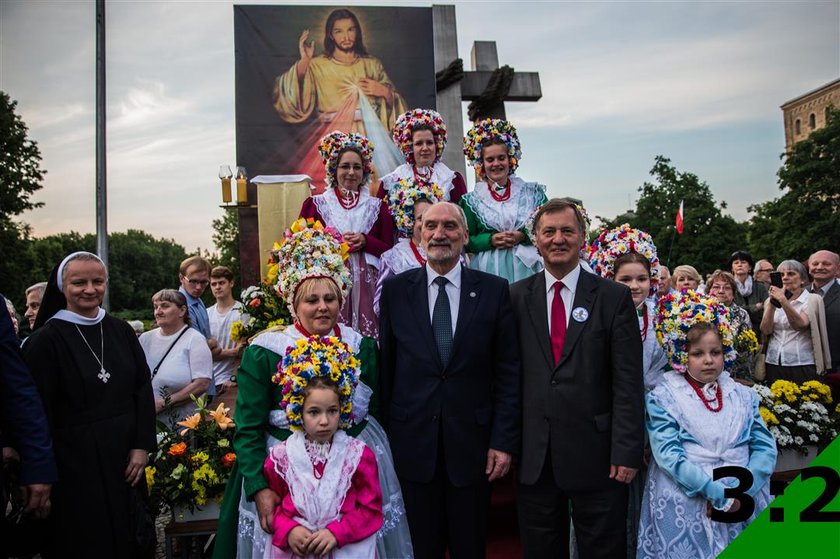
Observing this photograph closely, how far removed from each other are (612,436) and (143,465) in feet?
9.14

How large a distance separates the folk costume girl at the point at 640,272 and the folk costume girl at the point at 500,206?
0.86m

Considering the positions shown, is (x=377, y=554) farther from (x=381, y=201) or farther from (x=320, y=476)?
(x=381, y=201)

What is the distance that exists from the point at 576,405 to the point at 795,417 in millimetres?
2801

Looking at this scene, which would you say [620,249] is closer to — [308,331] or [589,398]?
[589,398]

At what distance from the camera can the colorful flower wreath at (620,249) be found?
13.9 ft

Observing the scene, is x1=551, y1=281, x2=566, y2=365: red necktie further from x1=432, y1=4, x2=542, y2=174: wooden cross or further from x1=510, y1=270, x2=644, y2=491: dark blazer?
x1=432, y1=4, x2=542, y2=174: wooden cross

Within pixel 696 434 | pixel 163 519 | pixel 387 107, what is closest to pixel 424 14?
pixel 387 107

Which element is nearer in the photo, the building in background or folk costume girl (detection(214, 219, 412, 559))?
folk costume girl (detection(214, 219, 412, 559))

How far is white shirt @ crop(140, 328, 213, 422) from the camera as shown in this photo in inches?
198

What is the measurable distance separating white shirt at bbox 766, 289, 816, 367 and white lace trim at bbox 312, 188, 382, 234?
4.67m

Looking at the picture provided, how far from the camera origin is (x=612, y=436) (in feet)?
10.5

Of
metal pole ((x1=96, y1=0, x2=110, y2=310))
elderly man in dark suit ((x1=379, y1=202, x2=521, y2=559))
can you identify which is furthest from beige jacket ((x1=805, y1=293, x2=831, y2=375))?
metal pole ((x1=96, y1=0, x2=110, y2=310))

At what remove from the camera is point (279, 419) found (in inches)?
131

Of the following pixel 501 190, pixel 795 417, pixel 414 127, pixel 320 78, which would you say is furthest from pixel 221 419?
pixel 320 78
